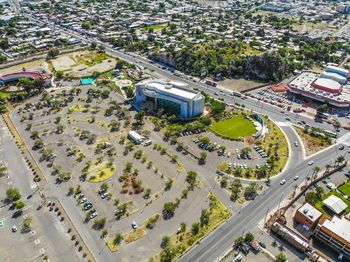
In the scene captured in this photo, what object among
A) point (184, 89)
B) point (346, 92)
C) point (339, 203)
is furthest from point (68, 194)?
point (346, 92)

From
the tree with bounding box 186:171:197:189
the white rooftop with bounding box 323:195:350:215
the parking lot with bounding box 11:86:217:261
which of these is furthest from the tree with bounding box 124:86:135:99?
the white rooftop with bounding box 323:195:350:215

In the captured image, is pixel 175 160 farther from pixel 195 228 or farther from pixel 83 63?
pixel 83 63

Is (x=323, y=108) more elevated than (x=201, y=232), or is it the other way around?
(x=201, y=232)

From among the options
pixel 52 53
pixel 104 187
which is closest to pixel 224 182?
pixel 104 187

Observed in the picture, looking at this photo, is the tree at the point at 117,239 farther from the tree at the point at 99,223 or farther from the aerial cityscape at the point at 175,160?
the tree at the point at 99,223

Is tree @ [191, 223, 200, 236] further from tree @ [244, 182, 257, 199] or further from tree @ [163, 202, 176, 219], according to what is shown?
tree @ [244, 182, 257, 199]

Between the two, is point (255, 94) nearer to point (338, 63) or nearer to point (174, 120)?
point (174, 120)

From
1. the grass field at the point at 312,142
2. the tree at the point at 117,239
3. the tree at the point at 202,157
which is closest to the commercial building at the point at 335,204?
the grass field at the point at 312,142
